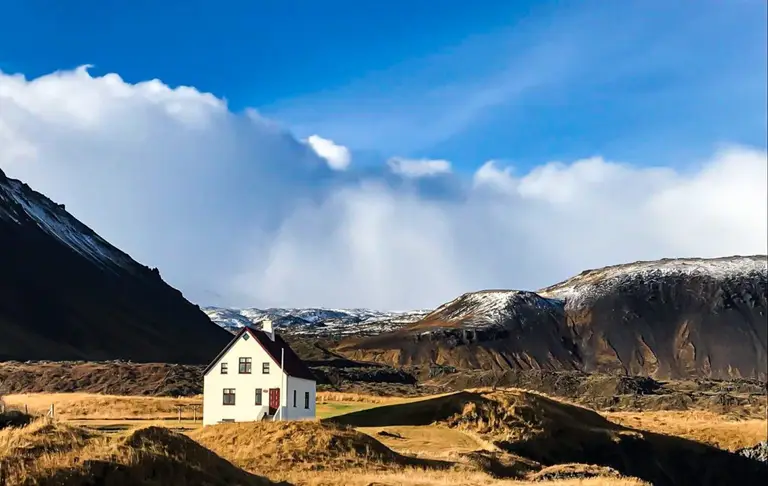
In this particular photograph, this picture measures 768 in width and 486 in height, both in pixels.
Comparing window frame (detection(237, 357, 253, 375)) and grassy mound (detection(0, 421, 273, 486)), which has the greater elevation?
window frame (detection(237, 357, 253, 375))

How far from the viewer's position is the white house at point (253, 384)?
4809 cm

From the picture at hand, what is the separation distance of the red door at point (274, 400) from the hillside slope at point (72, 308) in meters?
89.6

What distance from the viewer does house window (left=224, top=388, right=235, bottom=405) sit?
161 feet

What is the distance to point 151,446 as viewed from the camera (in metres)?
18.9

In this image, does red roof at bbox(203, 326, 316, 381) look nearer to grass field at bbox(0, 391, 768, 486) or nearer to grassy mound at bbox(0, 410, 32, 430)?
grass field at bbox(0, 391, 768, 486)

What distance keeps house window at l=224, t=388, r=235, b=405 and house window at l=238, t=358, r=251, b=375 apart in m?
1.15

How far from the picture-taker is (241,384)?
4922 cm

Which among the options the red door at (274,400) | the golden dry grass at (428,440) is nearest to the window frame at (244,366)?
the red door at (274,400)

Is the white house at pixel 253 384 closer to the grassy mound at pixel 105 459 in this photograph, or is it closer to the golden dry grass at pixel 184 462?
the golden dry grass at pixel 184 462

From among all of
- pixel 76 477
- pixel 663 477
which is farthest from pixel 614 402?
pixel 76 477

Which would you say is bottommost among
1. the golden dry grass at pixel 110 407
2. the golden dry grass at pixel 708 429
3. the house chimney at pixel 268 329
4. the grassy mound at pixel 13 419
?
the golden dry grass at pixel 708 429

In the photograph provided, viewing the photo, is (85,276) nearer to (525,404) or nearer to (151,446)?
(525,404)

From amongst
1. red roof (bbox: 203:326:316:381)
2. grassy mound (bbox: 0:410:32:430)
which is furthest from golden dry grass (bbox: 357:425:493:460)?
grassy mound (bbox: 0:410:32:430)

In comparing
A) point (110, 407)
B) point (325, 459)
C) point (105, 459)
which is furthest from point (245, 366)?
point (105, 459)
